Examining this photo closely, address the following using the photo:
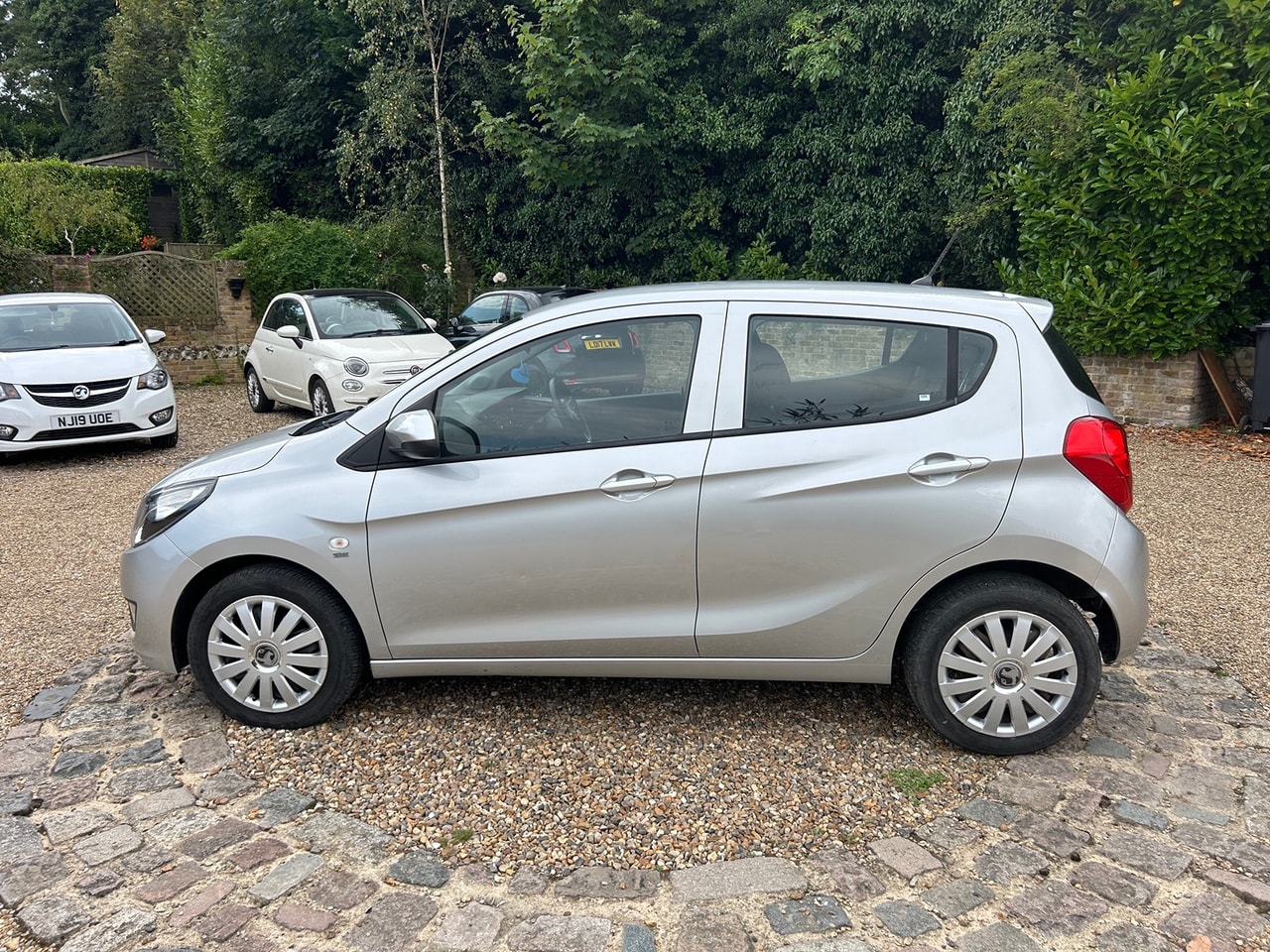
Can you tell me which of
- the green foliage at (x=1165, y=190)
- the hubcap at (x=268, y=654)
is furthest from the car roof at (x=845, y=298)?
the green foliage at (x=1165, y=190)

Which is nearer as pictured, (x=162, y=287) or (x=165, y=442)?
(x=165, y=442)

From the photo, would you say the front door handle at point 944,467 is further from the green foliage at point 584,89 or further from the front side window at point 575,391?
the green foliage at point 584,89

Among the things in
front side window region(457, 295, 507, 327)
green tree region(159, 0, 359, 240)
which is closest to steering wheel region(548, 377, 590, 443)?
front side window region(457, 295, 507, 327)

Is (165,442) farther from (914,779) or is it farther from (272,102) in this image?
(272,102)

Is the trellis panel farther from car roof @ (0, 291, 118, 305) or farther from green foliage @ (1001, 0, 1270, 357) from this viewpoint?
green foliage @ (1001, 0, 1270, 357)

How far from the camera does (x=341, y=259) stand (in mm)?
17516

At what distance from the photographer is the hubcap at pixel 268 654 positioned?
375 centimetres

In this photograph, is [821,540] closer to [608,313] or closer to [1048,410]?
[1048,410]

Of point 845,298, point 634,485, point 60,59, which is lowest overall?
point 634,485

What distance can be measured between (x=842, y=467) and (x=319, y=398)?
9.07 metres

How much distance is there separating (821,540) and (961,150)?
42.7 ft

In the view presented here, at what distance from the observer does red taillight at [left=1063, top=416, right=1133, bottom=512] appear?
11.3ft

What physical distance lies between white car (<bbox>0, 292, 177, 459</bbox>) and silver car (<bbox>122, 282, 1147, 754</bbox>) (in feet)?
20.9

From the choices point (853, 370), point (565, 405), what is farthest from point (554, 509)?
point (853, 370)
